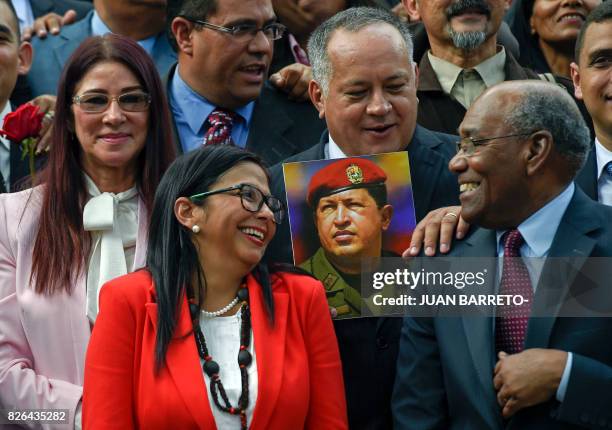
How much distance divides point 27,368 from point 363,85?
77.5 inches

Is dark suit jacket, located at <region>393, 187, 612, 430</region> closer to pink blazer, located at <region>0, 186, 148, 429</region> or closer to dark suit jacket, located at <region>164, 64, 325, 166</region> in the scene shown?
pink blazer, located at <region>0, 186, 148, 429</region>

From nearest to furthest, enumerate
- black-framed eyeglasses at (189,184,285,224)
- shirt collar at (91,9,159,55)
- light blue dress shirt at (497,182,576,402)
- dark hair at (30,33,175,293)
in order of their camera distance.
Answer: light blue dress shirt at (497,182,576,402) → black-framed eyeglasses at (189,184,285,224) → dark hair at (30,33,175,293) → shirt collar at (91,9,159,55)

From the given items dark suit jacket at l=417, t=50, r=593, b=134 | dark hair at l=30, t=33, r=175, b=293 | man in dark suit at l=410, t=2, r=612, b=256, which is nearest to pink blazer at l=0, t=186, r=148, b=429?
dark hair at l=30, t=33, r=175, b=293

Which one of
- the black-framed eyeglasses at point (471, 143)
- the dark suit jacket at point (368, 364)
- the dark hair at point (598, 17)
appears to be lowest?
the dark suit jacket at point (368, 364)

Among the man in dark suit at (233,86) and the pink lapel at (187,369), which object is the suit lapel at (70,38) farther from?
the pink lapel at (187,369)

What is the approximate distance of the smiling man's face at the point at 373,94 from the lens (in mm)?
5789

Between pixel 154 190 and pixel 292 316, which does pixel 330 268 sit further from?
pixel 154 190

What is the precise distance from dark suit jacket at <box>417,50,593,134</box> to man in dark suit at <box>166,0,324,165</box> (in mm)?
571

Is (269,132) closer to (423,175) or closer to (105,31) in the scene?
(423,175)

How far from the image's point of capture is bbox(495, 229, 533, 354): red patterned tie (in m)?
4.94

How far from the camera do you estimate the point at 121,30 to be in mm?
7895

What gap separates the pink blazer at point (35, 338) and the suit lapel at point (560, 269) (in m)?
1.97

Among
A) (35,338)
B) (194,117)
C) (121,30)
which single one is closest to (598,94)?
(194,117)

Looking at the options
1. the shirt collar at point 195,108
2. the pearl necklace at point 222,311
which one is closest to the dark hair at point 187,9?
the shirt collar at point 195,108
